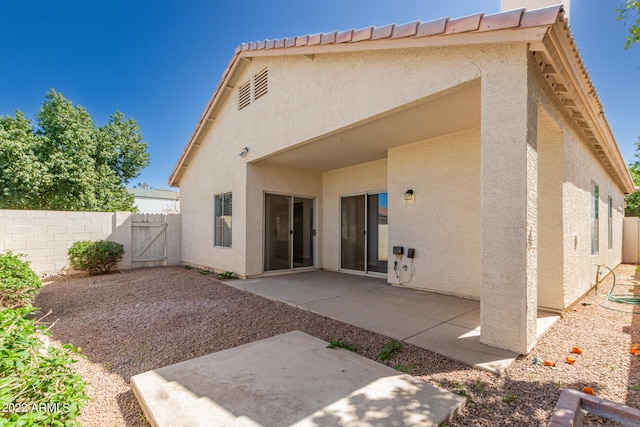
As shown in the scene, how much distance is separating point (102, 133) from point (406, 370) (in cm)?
2275

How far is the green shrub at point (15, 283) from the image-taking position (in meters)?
4.42

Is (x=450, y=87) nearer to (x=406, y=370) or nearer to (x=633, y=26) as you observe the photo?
(x=633, y=26)

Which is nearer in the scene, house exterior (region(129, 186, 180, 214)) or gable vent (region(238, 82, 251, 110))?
gable vent (region(238, 82, 251, 110))

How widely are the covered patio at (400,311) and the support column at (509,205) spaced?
42 cm

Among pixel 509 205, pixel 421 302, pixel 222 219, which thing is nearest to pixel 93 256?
pixel 222 219

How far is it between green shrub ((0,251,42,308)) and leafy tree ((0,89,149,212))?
1368 centimetres

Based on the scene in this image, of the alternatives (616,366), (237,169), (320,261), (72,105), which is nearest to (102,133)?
(72,105)

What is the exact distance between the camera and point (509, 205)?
3.44 metres

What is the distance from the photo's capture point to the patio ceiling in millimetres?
4766

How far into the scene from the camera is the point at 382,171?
841 cm

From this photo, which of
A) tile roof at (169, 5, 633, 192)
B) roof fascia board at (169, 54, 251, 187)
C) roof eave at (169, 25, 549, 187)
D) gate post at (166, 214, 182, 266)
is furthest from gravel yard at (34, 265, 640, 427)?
roof fascia board at (169, 54, 251, 187)

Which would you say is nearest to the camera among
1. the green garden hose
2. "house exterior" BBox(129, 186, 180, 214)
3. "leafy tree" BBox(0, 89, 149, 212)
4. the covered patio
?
the covered patio

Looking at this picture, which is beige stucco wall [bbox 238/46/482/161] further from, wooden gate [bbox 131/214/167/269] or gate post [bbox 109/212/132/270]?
gate post [bbox 109/212/132/270]

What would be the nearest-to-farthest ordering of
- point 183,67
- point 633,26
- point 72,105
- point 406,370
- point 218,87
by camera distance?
point 406,370, point 633,26, point 218,87, point 183,67, point 72,105
